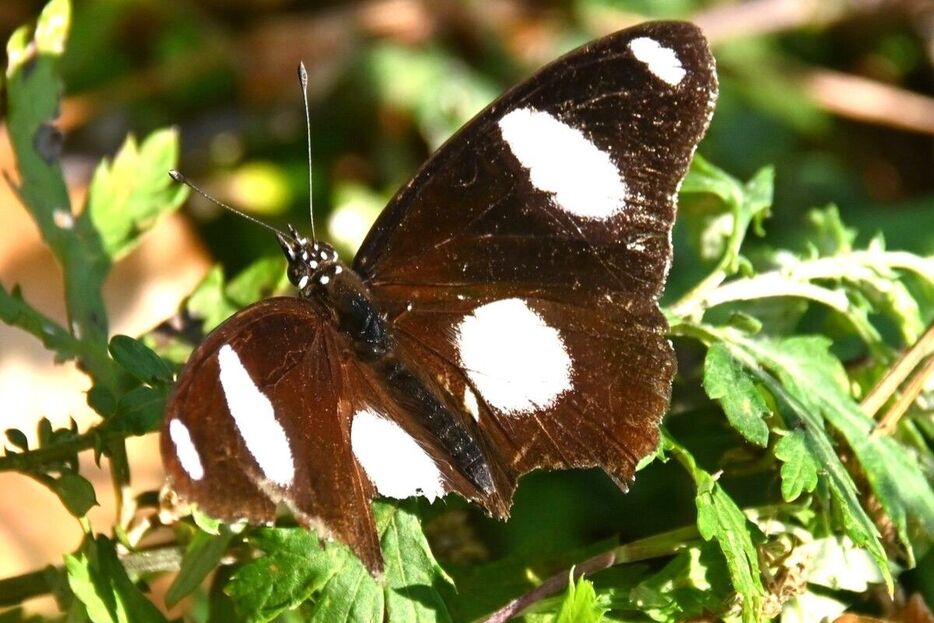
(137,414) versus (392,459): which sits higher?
(137,414)

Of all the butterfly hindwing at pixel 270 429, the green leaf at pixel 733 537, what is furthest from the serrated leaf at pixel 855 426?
the butterfly hindwing at pixel 270 429

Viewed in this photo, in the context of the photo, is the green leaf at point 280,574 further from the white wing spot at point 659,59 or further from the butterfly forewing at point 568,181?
the white wing spot at point 659,59

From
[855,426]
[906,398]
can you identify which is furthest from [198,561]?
[906,398]

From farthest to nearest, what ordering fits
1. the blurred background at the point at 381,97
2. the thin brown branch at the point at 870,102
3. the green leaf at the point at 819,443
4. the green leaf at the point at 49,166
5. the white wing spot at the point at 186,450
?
the thin brown branch at the point at 870,102, the blurred background at the point at 381,97, the green leaf at the point at 49,166, the green leaf at the point at 819,443, the white wing spot at the point at 186,450

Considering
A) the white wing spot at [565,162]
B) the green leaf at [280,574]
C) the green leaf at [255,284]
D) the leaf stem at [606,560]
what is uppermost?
the green leaf at [255,284]

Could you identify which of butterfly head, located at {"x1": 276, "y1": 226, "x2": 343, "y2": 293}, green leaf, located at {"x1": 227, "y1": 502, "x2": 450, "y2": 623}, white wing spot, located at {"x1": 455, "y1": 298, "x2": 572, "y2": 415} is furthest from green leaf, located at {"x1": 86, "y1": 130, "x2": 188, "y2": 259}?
green leaf, located at {"x1": 227, "y1": 502, "x2": 450, "y2": 623}

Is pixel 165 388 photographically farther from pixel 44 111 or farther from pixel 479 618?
pixel 44 111

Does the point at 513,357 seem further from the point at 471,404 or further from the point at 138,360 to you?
the point at 138,360
